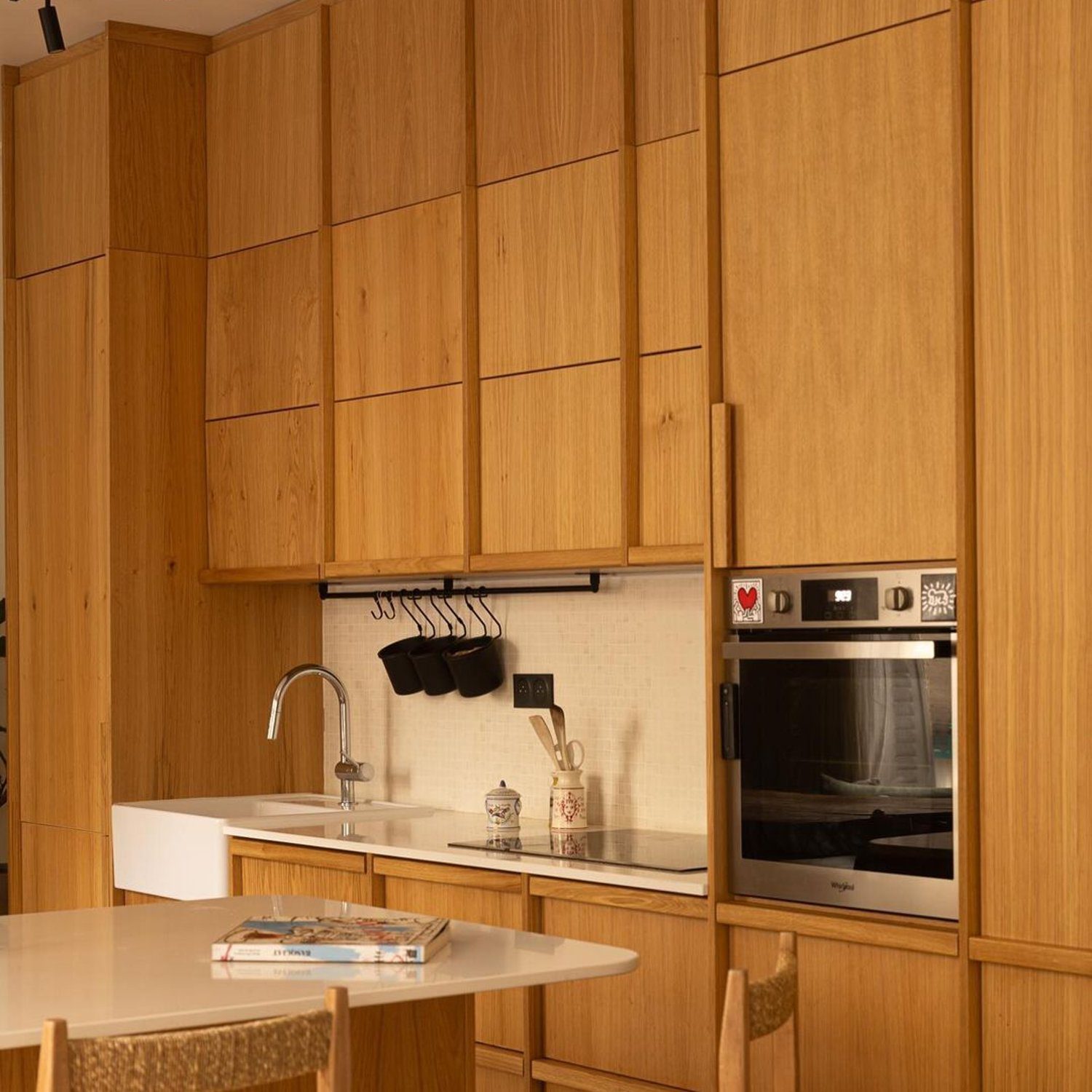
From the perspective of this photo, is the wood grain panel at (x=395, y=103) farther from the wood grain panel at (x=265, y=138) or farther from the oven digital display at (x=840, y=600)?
the oven digital display at (x=840, y=600)

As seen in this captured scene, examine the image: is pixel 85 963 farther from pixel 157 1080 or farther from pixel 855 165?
pixel 855 165

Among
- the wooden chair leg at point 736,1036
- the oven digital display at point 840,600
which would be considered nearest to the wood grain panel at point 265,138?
the oven digital display at point 840,600

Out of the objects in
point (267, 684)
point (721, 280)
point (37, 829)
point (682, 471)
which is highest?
point (721, 280)

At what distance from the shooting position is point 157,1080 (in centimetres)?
193

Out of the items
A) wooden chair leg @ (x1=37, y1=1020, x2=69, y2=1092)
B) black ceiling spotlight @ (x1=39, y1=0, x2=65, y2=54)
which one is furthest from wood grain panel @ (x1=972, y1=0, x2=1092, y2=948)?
black ceiling spotlight @ (x1=39, y1=0, x2=65, y2=54)

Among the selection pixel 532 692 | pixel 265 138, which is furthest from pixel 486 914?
pixel 265 138

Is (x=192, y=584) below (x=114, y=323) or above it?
below

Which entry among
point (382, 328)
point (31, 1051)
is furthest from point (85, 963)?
point (382, 328)

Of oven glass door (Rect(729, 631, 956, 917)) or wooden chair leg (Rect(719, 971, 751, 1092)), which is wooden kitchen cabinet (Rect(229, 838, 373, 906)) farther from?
wooden chair leg (Rect(719, 971, 751, 1092))

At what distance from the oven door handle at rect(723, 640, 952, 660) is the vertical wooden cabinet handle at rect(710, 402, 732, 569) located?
17 cm

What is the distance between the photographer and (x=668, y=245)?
3.86 metres

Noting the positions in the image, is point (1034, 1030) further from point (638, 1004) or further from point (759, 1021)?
point (638, 1004)

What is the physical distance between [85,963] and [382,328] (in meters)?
2.35

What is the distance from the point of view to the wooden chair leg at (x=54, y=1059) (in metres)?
1.87
